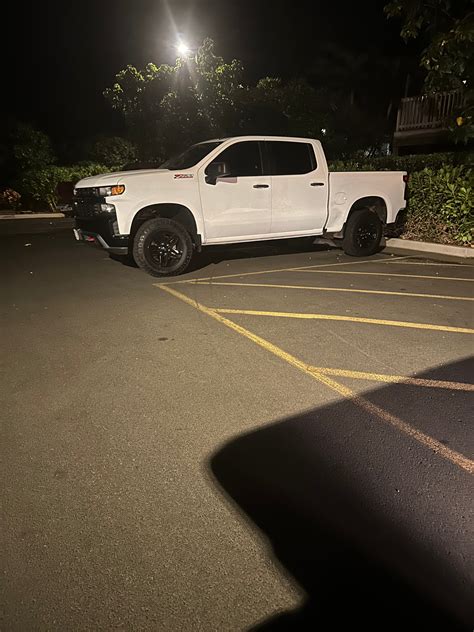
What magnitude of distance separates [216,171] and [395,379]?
4.66m

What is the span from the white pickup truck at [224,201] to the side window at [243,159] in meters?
0.02

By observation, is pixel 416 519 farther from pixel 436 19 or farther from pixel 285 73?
pixel 285 73

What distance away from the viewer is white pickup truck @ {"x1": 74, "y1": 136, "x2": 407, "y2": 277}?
7031 mm

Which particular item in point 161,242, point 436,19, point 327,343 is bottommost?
point 327,343

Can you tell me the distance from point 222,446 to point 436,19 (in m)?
10.2

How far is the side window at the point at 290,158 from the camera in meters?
7.98

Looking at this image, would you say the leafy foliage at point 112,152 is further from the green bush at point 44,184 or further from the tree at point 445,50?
the tree at point 445,50

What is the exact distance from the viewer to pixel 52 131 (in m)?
32.1

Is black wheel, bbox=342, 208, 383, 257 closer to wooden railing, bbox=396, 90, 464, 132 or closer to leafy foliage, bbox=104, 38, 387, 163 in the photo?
wooden railing, bbox=396, 90, 464, 132

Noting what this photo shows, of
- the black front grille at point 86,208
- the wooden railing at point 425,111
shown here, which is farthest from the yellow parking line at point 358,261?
the wooden railing at point 425,111

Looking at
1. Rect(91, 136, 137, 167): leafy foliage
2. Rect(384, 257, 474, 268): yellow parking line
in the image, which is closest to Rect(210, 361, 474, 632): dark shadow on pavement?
Rect(384, 257, 474, 268): yellow parking line

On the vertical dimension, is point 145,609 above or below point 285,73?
below

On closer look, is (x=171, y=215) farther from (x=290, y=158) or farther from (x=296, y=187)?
(x=290, y=158)

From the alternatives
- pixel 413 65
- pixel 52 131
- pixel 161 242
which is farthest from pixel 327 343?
pixel 52 131
